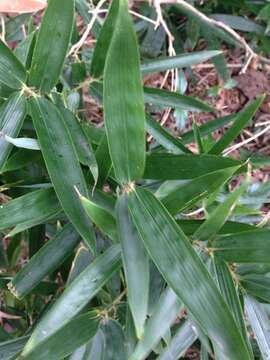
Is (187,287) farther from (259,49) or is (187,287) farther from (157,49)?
(259,49)

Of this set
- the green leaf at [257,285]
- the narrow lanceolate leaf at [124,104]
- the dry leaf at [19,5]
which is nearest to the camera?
the narrow lanceolate leaf at [124,104]

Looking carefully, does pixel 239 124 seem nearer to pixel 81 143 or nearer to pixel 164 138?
pixel 164 138

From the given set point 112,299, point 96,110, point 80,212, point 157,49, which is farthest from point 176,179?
point 96,110

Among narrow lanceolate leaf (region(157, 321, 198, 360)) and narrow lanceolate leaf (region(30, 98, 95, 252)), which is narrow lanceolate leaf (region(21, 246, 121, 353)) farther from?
narrow lanceolate leaf (region(157, 321, 198, 360))

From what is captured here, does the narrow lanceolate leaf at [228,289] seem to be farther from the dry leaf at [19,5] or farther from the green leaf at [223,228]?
the dry leaf at [19,5]

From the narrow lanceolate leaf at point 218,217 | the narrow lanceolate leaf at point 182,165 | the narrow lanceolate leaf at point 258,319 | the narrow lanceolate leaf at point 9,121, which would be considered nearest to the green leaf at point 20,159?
the narrow lanceolate leaf at point 9,121

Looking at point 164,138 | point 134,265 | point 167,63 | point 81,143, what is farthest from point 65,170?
point 167,63

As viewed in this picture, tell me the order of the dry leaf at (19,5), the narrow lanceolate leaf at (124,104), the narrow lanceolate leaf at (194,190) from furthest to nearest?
the dry leaf at (19,5), the narrow lanceolate leaf at (194,190), the narrow lanceolate leaf at (124,104)
